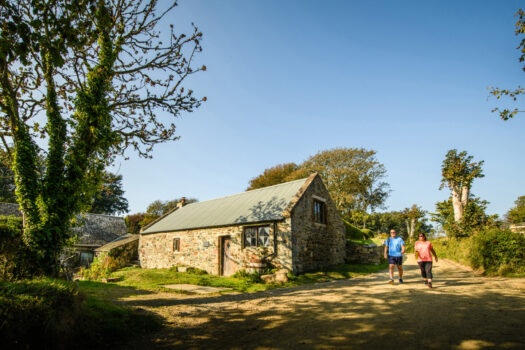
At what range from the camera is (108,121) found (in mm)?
Answer: 8484

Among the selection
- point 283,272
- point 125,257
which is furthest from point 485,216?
point 125,257

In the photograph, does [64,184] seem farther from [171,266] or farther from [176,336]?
[171,266]

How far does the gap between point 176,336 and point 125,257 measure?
22.2 metres

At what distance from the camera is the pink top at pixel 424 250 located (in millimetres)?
9172

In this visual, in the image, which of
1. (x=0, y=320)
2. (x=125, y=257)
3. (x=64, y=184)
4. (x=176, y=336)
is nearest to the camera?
(x=0, y=320)

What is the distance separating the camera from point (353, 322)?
505 cm

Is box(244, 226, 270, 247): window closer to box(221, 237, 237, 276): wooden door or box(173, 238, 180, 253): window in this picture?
box(221, 237, 237, 276): wooden door

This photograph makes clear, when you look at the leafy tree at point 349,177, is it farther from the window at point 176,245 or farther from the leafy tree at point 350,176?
the window at point 176,245

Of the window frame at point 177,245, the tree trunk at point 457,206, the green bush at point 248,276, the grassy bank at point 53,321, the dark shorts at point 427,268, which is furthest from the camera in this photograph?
the window frame at point 177,245

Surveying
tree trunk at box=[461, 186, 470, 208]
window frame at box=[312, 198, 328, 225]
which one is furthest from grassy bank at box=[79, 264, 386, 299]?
tree trunk at box=[461, 186, 470, 208]

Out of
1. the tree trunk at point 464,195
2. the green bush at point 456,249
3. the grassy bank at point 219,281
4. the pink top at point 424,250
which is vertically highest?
the tree trunk at point 464,195

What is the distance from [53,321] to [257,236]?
11340 mm

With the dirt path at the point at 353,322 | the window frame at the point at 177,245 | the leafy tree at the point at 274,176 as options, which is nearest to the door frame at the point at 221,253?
the window frame at the point at 177,245

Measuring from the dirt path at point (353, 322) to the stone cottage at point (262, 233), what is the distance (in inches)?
239
